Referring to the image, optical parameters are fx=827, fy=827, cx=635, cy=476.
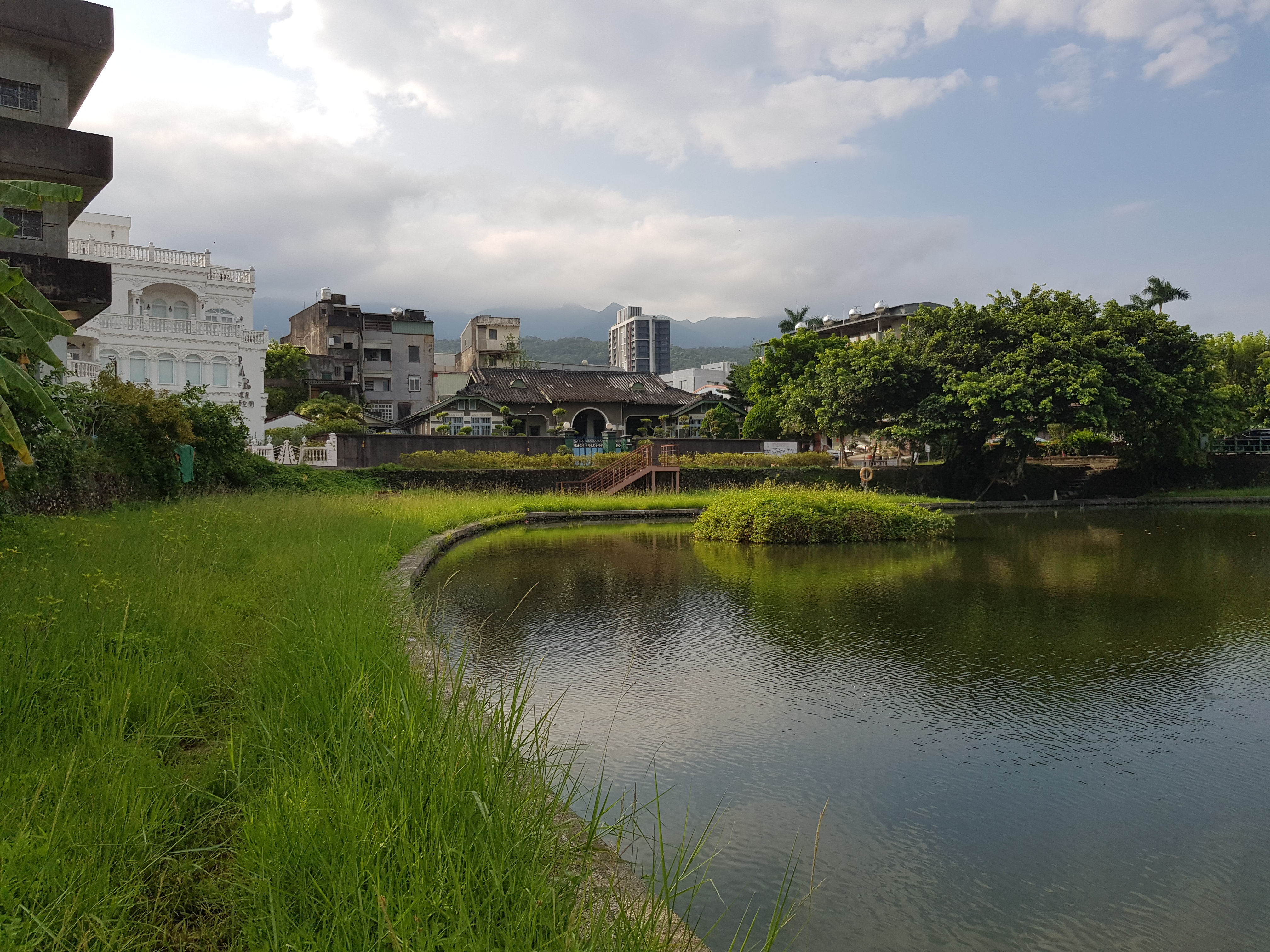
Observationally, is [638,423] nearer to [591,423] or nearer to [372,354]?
[591,423]

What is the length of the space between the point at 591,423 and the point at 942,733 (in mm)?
40533

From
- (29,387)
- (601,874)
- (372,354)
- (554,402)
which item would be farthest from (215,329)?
(601,874)

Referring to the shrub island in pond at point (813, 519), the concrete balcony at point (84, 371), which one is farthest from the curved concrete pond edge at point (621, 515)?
the concrete balcony at point (84, 371)

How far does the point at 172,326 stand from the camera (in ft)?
107

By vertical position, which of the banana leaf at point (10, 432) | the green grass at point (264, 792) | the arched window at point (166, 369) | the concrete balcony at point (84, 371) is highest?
the arched window at point (166, 369)

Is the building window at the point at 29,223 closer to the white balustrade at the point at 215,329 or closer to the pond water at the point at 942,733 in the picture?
the white balustrade at the point at 215,329

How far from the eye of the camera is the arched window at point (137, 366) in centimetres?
3156

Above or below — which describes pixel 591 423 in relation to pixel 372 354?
below

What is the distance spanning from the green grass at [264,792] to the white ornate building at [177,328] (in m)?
27.3

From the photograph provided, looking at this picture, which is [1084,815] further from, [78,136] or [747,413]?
A: [747,413]

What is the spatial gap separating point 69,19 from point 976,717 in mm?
24617

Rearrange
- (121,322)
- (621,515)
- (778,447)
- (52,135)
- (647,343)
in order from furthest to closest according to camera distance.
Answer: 1. (647,343)
2. (778,447)
3. (121,322)
4. (621,515)
5. (52,135)

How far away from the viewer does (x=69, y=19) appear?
64.8 feet

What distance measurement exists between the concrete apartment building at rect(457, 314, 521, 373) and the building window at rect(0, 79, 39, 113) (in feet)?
154
